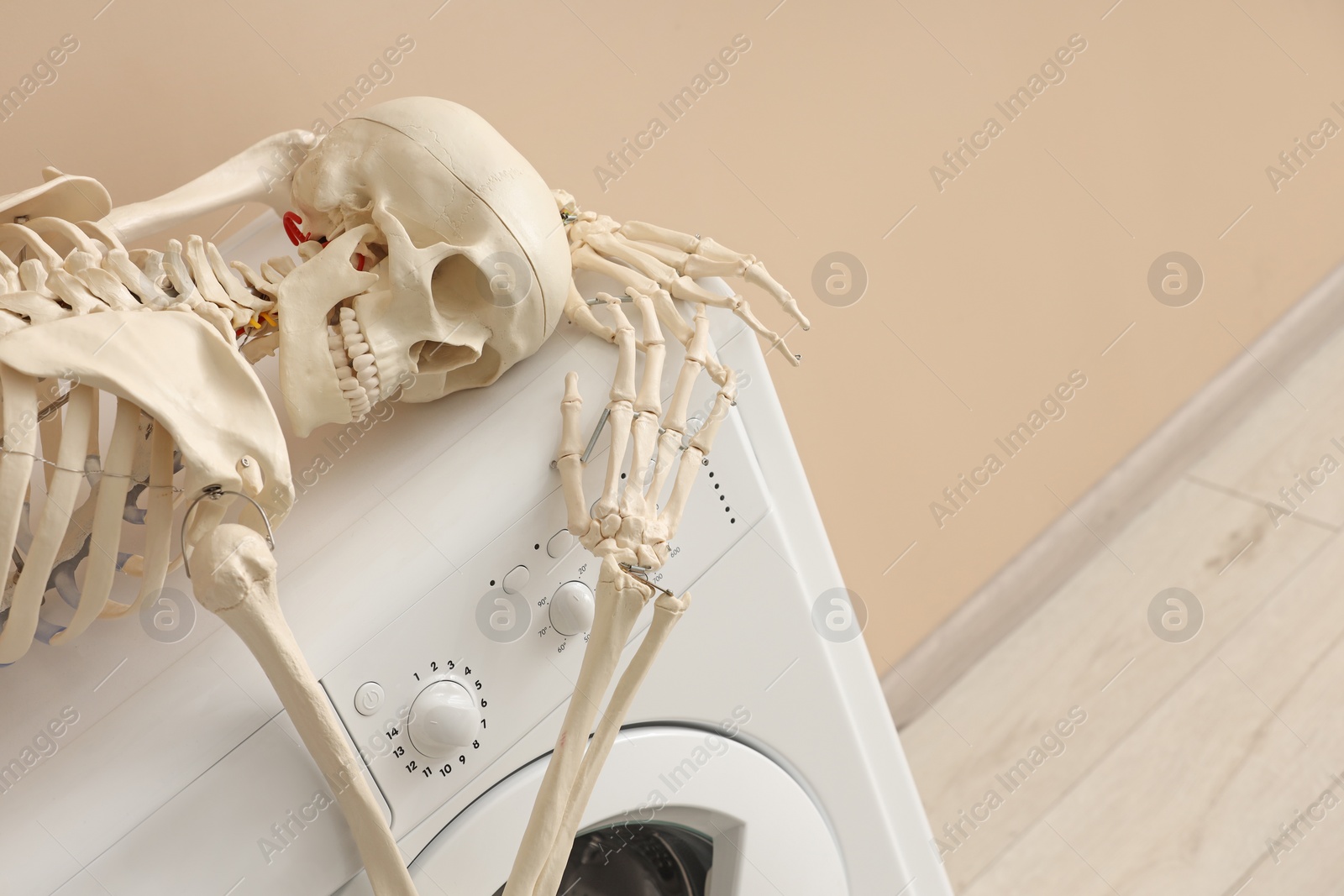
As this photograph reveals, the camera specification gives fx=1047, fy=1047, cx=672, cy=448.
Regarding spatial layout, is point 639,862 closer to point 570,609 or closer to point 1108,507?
point 570,609

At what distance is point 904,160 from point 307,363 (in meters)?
0.87

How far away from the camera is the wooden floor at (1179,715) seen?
4.25 feet

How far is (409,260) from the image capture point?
0.62 m

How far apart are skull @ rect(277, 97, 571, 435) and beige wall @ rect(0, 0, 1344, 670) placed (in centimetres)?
28

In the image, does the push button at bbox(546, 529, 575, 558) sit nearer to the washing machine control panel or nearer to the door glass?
the washing machine control panel

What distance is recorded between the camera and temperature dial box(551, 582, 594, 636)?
68 centimetres

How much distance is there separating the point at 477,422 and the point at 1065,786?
104cm

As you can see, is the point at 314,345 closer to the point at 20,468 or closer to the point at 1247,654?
the point at 20,468

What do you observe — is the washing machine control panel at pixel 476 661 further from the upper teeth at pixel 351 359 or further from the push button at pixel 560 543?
the upper teeth at pixel 351 359

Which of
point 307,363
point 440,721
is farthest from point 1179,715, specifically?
point 307,363

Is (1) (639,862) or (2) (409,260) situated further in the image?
(1) (639,862)

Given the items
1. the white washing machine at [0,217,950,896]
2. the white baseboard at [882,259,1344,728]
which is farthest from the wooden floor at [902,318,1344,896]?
the white washing machine at [0,217,950,896]

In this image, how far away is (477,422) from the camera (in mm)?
708

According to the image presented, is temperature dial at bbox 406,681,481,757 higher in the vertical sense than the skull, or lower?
lower
